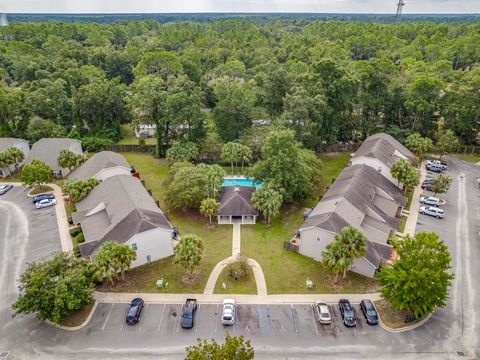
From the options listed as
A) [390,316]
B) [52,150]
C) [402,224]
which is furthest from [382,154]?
[52,150]

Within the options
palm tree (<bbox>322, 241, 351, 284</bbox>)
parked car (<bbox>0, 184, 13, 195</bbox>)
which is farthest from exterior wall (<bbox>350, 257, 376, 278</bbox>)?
parked car (<bbox>0, 184, 13, 195</bbox>)

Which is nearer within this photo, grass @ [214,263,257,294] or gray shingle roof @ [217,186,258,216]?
grass @ [214,263,257,294]

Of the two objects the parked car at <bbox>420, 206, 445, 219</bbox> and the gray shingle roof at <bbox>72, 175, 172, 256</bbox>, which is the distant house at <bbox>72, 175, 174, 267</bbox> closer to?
the gray shingle roof at <bbox>72, 175, 172, 256</bbox>

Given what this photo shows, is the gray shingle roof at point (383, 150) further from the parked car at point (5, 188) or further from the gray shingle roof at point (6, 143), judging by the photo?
the gray shingle roof at point (6, 143)

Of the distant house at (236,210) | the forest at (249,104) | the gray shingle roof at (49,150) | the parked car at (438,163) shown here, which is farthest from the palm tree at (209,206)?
Answer: the parked car at (438,163)

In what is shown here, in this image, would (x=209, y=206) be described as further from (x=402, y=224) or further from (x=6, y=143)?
(x=6, y=143)

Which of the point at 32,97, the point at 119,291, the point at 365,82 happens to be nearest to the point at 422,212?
the point at 365,82
